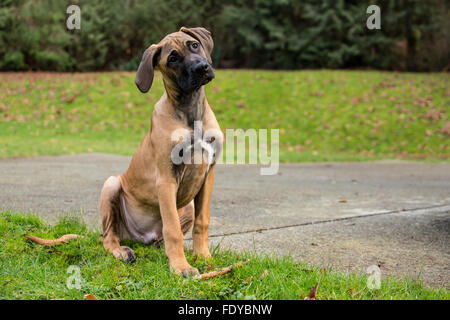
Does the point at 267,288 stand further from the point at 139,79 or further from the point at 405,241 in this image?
the point at 405,241

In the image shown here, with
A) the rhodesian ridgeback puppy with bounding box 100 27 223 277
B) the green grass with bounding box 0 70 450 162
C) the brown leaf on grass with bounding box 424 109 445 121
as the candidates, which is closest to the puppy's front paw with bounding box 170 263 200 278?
the rhodesian ridgeback puppy with bounding box 100 27 223 277

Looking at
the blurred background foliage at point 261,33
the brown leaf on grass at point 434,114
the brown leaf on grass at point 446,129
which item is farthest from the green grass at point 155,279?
the blurred background foliage at point 261,33

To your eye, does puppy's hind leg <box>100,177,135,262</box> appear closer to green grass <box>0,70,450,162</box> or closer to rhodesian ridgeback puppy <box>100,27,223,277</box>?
rhodesian ridgeback puppy <box>100,27,223,277</box>

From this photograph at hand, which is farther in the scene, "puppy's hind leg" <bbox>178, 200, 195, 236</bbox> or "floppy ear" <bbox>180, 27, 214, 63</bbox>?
"puppy's hind leg" <bbox>178, 200, 195, 236</bbox>

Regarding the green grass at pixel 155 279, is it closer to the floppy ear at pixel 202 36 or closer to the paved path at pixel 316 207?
the paved path at pixel 316 207

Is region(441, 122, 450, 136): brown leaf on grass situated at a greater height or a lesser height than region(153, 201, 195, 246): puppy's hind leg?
lesser

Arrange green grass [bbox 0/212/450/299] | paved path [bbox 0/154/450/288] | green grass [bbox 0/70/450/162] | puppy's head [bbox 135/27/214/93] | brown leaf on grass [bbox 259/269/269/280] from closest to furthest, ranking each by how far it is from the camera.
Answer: green grass [bbox 0/212/450/299], brown leaf on grass [bbox 259/269/269/280], puppy's head [bbox 135/27/214/93], paved path [bbox 0/154/450/288], green grass [bbox 0/70/450/162]

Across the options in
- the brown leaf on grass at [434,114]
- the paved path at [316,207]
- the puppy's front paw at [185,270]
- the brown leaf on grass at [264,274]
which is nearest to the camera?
the brown leaf on grass at [264,274]

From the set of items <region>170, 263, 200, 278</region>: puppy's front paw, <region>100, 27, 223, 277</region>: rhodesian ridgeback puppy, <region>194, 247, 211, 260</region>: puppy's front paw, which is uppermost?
<region>100, 27, 223, 277</region>: rhodesian ridgeback puppy

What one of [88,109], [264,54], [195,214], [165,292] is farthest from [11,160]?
[264,54]

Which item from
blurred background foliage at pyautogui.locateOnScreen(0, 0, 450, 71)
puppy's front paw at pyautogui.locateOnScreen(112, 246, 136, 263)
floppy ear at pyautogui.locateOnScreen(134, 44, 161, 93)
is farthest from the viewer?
blurred background foliage at pyautogui.locateOnScreen(0, 0, 450, 71)

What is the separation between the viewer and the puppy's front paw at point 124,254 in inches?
139

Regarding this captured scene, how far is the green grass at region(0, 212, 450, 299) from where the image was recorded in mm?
2826

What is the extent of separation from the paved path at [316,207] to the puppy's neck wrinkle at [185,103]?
116 cm
